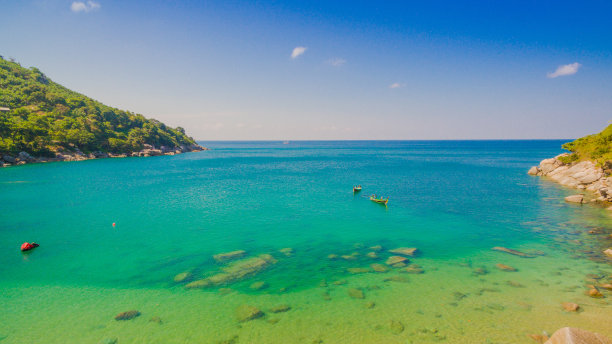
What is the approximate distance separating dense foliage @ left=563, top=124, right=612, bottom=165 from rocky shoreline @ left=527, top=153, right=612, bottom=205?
1.80 meters

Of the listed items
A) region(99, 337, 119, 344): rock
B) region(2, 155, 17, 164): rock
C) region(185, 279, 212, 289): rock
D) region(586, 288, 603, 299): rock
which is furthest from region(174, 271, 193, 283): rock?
region(2, 155, 17, 164): rock

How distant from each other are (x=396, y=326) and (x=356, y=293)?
14.2 feet

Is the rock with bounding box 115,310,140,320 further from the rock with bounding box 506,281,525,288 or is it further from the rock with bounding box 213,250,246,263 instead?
the rock with bounding box 506,281,525,288

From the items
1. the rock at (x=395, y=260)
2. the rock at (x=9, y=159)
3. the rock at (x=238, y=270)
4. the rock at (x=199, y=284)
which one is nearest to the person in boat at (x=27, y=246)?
the rock at (x=199, y=284)

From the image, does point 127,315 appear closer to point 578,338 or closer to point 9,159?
point 578,338

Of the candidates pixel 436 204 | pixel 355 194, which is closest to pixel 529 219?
pixel 436 204

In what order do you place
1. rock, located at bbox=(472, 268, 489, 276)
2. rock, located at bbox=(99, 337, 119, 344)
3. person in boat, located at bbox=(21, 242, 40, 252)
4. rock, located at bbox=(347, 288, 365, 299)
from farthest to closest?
person in boat, located at bbox=(21, 242, 40, 252) → rock, located at bbox=(472, 268, 489, 276) → rock, located at bbox=(347, 288, 365, 299) → rock, located at bbox=(99, 337, 119, 344)

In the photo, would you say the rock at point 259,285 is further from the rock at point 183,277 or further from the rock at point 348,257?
the rock at point 348,257

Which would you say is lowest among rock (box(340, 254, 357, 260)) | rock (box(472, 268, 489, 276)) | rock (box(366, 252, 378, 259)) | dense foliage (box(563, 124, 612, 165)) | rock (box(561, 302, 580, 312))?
rock (box(340, 254, 357, 260))

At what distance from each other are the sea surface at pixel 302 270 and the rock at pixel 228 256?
800mm

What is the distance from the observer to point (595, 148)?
186 feet

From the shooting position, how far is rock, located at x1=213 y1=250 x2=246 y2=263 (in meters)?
27.6

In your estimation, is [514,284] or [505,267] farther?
[505,267]

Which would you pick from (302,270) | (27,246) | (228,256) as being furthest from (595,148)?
(27,246)
